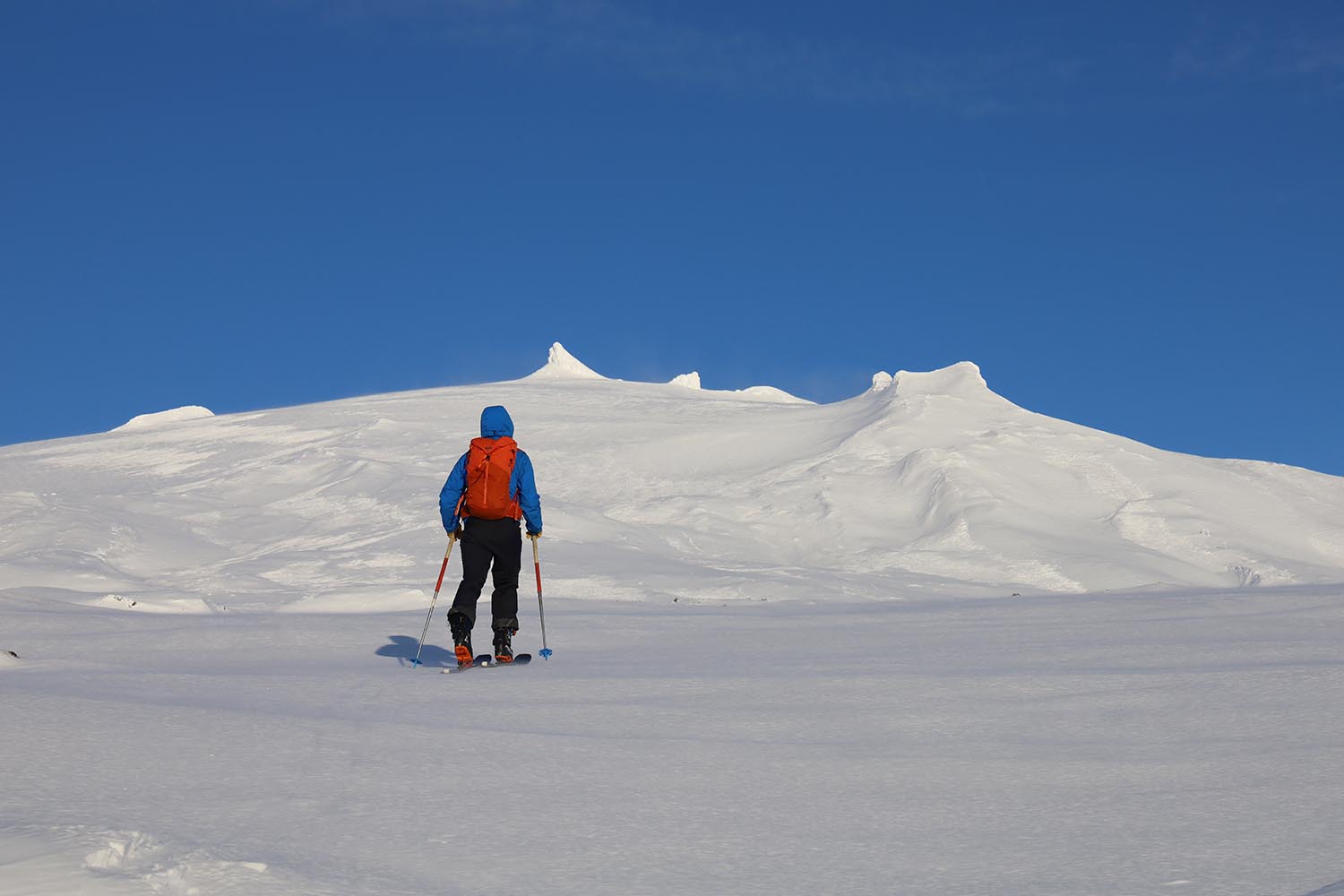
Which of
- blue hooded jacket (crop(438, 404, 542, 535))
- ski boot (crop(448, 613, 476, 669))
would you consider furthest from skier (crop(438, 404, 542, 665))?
ski boot (crop(448, 613, 476, 669))

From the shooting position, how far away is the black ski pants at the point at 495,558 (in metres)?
9.16

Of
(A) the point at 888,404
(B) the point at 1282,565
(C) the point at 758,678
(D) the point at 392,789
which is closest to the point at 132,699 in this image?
(D) the point at 392,789

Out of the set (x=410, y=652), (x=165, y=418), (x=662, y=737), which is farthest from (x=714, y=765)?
(x=165, y=418)

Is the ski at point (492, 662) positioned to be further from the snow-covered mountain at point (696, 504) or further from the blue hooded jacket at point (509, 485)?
the snow-covered mountain at point (696, 504)

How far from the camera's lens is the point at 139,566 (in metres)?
19.6

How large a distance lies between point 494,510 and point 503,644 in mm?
973

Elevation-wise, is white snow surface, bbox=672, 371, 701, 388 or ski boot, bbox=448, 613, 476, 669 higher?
white snow surface, bbox=672, 371, 701, 388

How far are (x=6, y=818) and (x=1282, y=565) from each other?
2380 cm

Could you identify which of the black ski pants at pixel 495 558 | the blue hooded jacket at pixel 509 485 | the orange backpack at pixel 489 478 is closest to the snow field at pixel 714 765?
the black ski pants at pixel 495 558

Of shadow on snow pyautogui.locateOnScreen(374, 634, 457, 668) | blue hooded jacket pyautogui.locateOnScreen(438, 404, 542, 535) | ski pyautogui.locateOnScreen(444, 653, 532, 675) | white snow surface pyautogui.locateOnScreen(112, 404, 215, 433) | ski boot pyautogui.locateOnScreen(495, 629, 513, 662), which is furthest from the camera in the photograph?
white snow surface pyautogui.locateOnScreen(112, 404, 215, 433)

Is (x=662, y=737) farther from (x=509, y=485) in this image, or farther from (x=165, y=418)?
(x=165, y=418)

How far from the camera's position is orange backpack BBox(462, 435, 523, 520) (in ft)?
30.0

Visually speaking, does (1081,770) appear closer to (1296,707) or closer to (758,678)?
(1296,707)

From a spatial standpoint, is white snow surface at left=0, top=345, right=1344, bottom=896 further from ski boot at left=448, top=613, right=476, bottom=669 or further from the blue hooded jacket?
the blue hooded jacket
